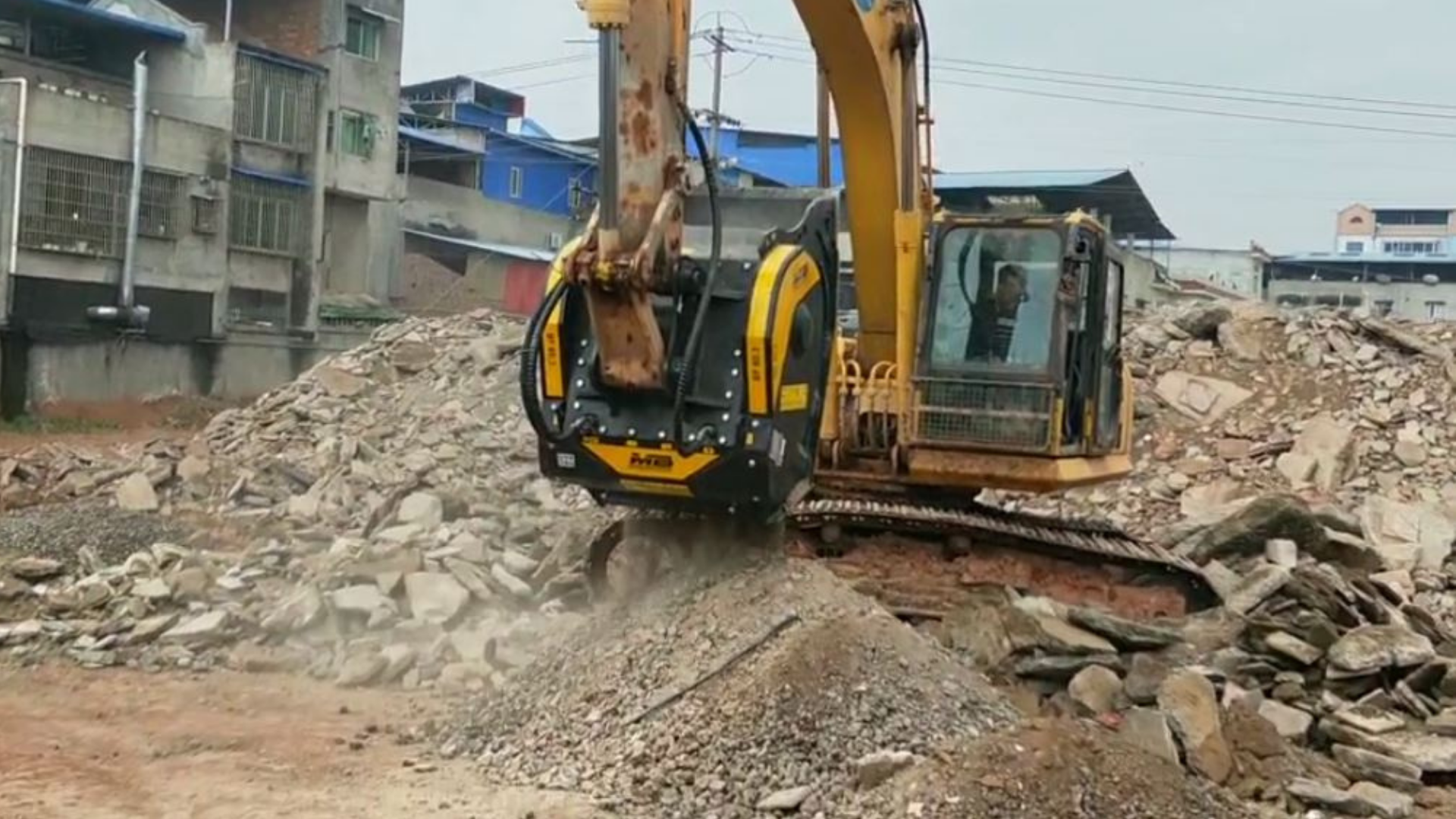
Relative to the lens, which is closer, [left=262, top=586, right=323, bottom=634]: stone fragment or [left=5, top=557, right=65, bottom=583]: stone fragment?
[left=262, top=586, right=323, bottom=634]: stone fragment

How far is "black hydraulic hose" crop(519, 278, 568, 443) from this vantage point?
6.33m

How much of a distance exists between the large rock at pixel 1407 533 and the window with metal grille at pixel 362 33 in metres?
23.0

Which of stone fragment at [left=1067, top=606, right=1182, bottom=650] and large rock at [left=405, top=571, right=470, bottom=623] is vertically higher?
stone fragment at [left=1067, top=606, right=1182, bottom=650]

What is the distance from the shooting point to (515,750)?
20.0 ft

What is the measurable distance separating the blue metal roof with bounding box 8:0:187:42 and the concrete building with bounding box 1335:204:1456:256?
4149 cm

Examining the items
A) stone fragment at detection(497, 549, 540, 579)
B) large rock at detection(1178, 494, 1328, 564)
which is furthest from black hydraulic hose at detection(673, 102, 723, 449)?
large rock at detection(1178, 494, 1328, 564)

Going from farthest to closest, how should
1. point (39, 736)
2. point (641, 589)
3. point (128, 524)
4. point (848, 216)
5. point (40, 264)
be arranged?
point (40, 264), point (128, 524), point (848, 216), point (641, 589), point (39, 736)

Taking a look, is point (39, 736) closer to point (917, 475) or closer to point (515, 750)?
point (515, 750)

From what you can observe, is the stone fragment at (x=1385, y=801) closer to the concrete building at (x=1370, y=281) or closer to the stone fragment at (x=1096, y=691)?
the stone fragment at (x=1096, y=691)

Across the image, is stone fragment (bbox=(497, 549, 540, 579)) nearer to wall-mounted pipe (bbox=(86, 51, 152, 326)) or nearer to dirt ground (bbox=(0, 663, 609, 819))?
dirt ground (bbox=(0, 663, 609, 819))

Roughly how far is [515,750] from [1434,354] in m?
12.5

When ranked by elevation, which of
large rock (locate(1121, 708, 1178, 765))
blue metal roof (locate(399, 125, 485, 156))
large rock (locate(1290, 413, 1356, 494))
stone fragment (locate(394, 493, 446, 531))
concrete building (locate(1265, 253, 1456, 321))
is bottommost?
large rock (locate(1121, 708, 1178, 765))

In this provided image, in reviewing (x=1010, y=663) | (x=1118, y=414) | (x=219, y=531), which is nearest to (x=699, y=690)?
(x=1010, y=663)

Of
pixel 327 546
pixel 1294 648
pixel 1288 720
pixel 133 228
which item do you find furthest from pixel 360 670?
pixel 133 228
